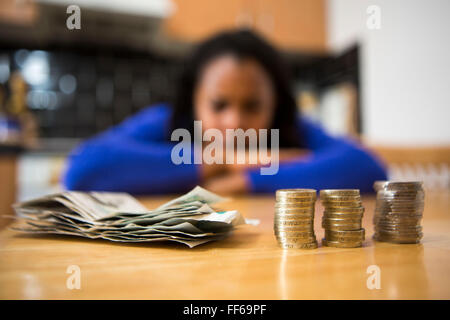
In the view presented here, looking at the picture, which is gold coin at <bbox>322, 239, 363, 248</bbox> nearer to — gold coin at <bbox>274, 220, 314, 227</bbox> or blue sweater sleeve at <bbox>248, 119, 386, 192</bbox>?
gold coin at <bbox>274, 220, 314, 227</bbox>

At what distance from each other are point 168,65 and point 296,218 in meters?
3.70

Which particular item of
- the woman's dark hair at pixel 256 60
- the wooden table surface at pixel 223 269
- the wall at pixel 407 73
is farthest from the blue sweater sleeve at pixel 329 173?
the wall at pixel 407 73

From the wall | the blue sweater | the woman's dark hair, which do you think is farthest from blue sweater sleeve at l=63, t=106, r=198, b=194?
the wall

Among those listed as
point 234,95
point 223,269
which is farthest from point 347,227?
point 234,95

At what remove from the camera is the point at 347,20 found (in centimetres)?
323

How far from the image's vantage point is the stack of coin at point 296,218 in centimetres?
39

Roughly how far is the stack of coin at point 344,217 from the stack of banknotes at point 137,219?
0.11m

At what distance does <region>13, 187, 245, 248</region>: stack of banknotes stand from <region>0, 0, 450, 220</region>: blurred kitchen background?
1741mm

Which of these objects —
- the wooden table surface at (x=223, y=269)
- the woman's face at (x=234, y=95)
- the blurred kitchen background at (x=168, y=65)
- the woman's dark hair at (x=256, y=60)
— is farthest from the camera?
the blurred kitchen background at (x=168, y=65)

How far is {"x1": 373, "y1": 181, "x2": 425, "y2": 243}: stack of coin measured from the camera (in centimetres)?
40

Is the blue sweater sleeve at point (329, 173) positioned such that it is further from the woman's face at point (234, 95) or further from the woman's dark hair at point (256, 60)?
the woman's dark hair at point (256, 60)

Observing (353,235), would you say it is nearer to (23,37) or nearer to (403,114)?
(403,114)
